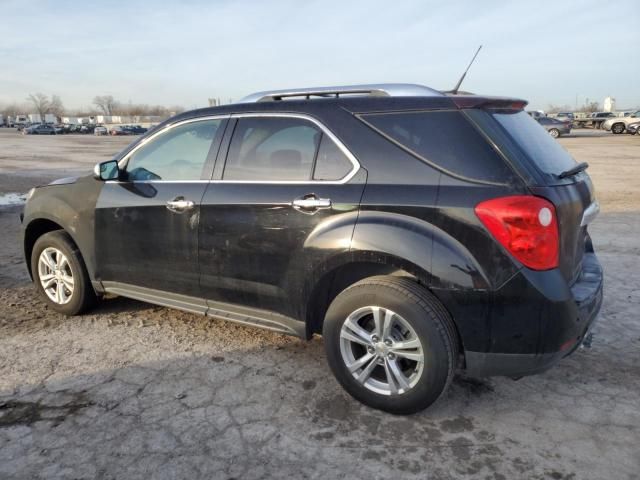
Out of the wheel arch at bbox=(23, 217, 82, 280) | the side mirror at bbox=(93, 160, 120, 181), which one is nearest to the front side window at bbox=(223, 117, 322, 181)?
the side mirror at bbox=(93, 160, 120, 181)

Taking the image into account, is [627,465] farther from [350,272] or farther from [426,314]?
[350,272]

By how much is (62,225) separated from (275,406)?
98.7 inches

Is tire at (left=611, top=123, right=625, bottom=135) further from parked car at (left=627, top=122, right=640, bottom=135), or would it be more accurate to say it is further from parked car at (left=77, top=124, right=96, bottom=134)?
parked car at (left=77, top=124, right=96, bottom=134)

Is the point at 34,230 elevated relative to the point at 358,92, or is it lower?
lower

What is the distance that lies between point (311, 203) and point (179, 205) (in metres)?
1.08

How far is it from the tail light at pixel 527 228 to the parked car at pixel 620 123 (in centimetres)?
3974

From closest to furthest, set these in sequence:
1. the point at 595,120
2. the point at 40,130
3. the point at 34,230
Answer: the point at 34,230 → the point at 595,120 → the point at 40,130

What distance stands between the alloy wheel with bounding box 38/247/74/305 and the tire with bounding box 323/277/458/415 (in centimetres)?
257

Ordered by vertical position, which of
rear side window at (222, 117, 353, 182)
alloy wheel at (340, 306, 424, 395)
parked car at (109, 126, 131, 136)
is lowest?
alloy wheel at (340, 306, 424, 395)

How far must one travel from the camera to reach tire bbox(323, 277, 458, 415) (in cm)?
279

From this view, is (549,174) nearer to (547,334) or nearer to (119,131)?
(547,334)

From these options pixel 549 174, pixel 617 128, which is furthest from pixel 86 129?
pixel 549 174

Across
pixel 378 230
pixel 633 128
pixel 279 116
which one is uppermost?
pixel 633 128

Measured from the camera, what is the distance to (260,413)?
3.04 metres
